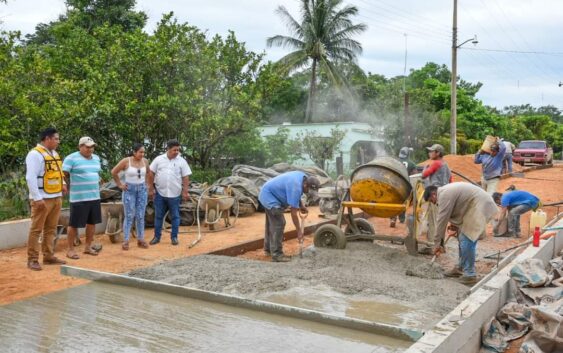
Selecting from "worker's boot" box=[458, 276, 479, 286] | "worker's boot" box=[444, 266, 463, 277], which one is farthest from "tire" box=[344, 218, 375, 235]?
"worker's boot" box=[458, 276, 479, 286]

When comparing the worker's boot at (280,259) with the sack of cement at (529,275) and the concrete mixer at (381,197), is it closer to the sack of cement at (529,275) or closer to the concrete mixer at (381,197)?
the concrete mixer at (381,197)

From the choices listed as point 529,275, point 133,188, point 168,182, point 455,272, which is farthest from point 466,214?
point 133,188

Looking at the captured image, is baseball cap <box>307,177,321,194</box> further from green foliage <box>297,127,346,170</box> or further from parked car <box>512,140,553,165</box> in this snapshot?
parked car <box>512,140,553,165</box>

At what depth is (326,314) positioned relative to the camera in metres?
5.22

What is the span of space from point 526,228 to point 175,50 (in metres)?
9.38

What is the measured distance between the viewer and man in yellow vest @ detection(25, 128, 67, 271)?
6992 millimetres

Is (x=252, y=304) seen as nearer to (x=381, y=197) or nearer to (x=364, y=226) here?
(x=381, y=197)

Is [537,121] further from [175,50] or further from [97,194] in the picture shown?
[97,194]

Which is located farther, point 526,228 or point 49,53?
point 49,53

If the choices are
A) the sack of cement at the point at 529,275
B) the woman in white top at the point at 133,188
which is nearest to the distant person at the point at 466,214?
the sack of cement at the point at 529,275

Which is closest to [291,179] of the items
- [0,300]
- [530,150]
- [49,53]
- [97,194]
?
[97,194]

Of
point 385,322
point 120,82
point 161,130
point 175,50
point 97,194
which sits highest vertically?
point 175,50

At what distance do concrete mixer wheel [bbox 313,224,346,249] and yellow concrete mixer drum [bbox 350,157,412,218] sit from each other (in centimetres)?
52

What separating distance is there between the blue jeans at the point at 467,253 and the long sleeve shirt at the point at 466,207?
0.10 metres
